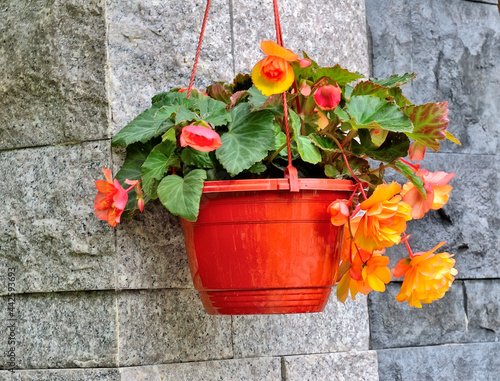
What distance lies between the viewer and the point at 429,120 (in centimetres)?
134

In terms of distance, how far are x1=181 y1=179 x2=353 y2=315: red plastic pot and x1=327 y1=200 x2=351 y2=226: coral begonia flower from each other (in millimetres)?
59

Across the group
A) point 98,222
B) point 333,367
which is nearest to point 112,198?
point 98,222

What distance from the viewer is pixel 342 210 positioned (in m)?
1.25

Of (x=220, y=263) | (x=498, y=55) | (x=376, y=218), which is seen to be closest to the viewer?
(x=376, y=218)

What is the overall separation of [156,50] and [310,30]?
1.50ft

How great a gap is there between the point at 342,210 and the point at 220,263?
269 millimetres

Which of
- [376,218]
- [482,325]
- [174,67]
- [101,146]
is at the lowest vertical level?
[482,325]

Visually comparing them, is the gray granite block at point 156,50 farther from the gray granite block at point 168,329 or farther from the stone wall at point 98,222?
the gray granite block at point 168,329

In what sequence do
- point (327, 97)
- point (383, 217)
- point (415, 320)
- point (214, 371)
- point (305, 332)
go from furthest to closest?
point (415, 320), point (305, 332), point (214, 371), point (327, 97), point (383, 217)

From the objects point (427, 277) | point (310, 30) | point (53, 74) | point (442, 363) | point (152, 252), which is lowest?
point (442, 363)

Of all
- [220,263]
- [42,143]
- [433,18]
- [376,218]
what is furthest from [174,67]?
[433,18]

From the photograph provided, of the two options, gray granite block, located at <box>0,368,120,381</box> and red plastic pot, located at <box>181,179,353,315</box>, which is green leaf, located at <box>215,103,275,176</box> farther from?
gray granite block, located at <box>0,368,120,381</box>

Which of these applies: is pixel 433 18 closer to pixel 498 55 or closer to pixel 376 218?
pixel 498 55

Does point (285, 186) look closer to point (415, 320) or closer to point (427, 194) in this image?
point (427, 194)
